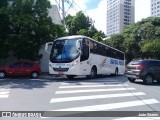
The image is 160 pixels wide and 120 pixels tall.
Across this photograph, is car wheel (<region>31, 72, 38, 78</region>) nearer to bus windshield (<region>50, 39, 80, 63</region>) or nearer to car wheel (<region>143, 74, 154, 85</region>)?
bus windshield (<region>50, 39, 80, 63</region>)

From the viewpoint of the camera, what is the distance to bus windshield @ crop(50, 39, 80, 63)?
19516 mm

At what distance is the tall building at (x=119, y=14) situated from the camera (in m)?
52.8

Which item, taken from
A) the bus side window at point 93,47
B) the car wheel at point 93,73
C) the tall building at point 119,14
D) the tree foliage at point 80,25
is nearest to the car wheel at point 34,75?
the car wheel at point 93,73

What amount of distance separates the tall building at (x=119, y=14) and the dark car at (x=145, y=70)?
3413 centimetres

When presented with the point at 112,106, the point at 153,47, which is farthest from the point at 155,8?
the point at 112,106

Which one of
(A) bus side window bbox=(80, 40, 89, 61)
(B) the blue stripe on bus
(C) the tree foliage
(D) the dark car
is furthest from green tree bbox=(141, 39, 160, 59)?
(A) bus side window bbox=(80, 40, 89, 61)

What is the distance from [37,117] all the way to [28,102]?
250 cm

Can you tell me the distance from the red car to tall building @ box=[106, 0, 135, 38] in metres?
32.1

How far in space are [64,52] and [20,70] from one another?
5471mm

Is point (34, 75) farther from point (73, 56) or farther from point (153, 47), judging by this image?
point (153, 47)

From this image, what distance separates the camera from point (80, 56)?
1959 cm

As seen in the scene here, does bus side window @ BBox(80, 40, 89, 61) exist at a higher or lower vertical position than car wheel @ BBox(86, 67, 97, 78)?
A: higher

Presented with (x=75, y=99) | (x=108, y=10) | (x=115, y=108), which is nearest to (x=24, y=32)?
(x=75, y=99)

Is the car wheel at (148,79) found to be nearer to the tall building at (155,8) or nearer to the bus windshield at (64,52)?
the bus windshield at (64,52)
